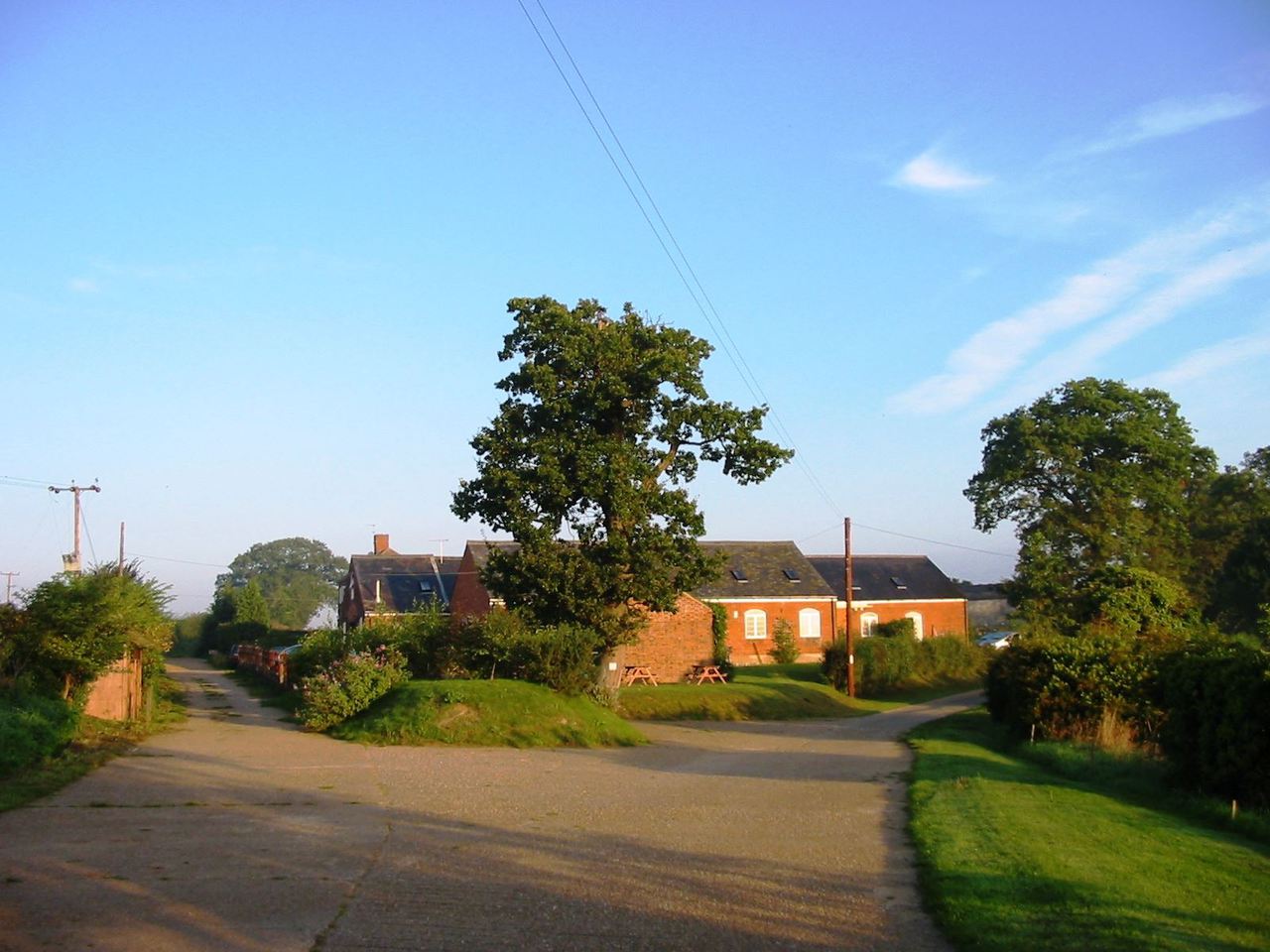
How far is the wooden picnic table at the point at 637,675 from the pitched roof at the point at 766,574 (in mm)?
13536

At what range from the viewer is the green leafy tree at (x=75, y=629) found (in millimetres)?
17859

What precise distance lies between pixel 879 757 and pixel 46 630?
1496 centimetres

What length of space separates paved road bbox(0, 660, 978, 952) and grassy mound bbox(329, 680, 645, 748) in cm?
320

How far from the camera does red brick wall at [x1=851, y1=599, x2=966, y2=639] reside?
205 ft

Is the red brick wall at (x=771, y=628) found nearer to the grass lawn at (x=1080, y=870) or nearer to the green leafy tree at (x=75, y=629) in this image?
the green leafy tree at (x=75, y=629)

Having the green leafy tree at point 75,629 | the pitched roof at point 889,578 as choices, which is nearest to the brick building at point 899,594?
the pitched roof at point 889,578

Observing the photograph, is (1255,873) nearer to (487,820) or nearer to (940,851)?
(940,851)

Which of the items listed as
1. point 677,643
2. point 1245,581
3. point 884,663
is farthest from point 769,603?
point 1245,581

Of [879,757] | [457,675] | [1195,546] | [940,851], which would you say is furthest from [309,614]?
[940,851]

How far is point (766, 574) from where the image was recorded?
188ft

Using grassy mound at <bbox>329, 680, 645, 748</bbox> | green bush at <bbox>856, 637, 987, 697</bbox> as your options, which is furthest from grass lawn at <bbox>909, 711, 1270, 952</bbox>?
green bush at <bbox>856, 637, 987, 697</bbox>

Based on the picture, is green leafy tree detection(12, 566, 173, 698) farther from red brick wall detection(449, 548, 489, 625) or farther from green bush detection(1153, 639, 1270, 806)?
red brick wall detection(449, 548, 489, 625)

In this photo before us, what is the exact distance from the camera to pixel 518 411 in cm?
2828

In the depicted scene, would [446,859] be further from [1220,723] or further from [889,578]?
[889,578]
